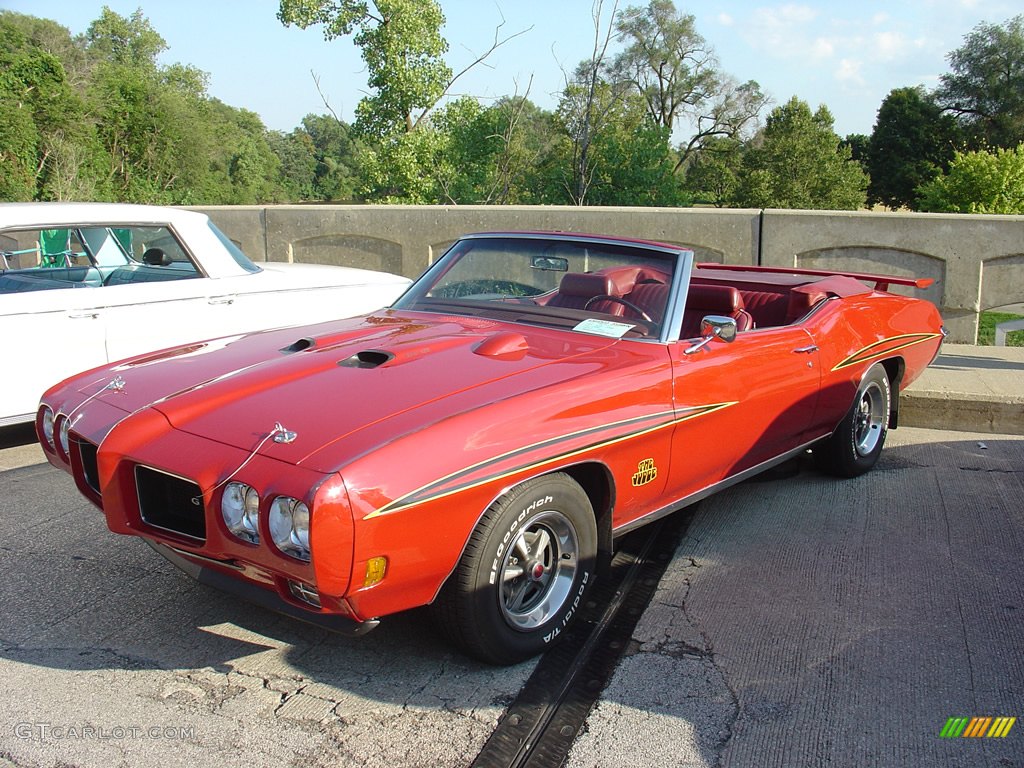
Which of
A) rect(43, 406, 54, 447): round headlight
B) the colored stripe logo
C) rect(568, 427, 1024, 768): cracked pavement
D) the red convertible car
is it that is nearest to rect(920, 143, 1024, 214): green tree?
rect(568, 427, 1024, 768): cracked pavement

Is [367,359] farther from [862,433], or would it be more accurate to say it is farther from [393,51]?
[393,51]

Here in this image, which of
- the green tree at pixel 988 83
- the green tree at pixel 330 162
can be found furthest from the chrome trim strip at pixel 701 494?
the green tree at pixel 988 83

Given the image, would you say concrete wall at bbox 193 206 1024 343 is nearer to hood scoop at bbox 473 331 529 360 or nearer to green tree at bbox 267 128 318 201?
hood scoop at bbox 473 331 529 360

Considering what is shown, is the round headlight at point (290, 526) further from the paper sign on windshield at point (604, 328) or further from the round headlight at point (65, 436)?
the paper sign on windshield at point (604, 328)

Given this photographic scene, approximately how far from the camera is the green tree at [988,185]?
1847 centimetres

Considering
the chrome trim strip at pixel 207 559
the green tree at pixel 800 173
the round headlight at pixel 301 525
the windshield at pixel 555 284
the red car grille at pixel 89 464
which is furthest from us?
the green tree at pixel 800 173

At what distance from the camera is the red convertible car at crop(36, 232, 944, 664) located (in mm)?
2658

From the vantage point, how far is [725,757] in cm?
263

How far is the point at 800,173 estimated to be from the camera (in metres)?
33.2

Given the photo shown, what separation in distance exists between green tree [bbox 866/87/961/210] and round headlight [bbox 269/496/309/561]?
42.7 m

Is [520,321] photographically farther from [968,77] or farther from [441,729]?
[968,77]

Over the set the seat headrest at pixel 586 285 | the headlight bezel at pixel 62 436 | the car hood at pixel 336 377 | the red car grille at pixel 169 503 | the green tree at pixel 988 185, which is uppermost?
the green tree at pixel 988 185

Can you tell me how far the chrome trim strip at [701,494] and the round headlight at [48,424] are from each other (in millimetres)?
2241

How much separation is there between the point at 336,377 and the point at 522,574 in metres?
0.97
